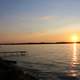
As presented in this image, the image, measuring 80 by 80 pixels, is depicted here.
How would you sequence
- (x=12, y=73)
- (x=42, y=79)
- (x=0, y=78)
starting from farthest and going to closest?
(x=42, y=79) → (x=12, y=73) → (x=0, y=78)

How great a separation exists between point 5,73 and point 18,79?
1303 millimetres

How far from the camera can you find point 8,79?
17.9m

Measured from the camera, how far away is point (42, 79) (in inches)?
1033

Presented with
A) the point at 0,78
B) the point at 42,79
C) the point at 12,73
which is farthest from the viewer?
the point at 42,79

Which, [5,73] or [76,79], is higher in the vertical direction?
[5,73]

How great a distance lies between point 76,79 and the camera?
26734 mm

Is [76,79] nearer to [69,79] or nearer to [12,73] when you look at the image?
[69,79]

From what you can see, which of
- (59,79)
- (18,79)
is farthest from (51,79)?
(18,79)

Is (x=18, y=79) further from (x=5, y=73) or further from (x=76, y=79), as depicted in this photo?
(x=76, y=79)

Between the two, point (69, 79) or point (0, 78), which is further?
point (69, 79)

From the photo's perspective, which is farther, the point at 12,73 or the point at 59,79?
the point at 59,79

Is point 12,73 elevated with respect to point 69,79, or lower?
elevated

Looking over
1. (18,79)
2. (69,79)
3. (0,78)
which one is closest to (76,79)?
(69,79)

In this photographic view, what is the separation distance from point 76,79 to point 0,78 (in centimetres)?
1213
